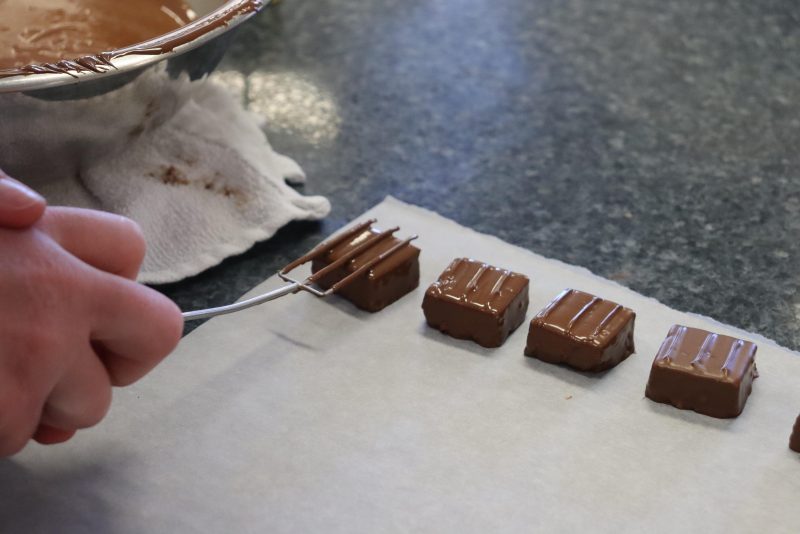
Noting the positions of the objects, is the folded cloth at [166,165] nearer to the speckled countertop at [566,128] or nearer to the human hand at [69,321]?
the speckled countertop at [566,128]

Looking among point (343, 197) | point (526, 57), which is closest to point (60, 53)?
point (343, 197)

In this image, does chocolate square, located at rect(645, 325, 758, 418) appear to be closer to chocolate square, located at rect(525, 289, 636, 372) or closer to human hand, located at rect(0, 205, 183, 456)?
chocolate square, located at rect(525, 289, 636, 372)

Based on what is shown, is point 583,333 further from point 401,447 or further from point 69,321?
point 69,321

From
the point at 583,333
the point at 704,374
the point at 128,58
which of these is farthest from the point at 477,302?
the point at 128,58

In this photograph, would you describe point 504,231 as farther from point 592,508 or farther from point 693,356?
point 592,508

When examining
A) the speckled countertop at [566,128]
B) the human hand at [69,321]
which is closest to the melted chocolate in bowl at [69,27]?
the speckled countertop at [566,128]

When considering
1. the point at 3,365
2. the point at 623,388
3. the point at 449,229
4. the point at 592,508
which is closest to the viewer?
the point at 3,365
